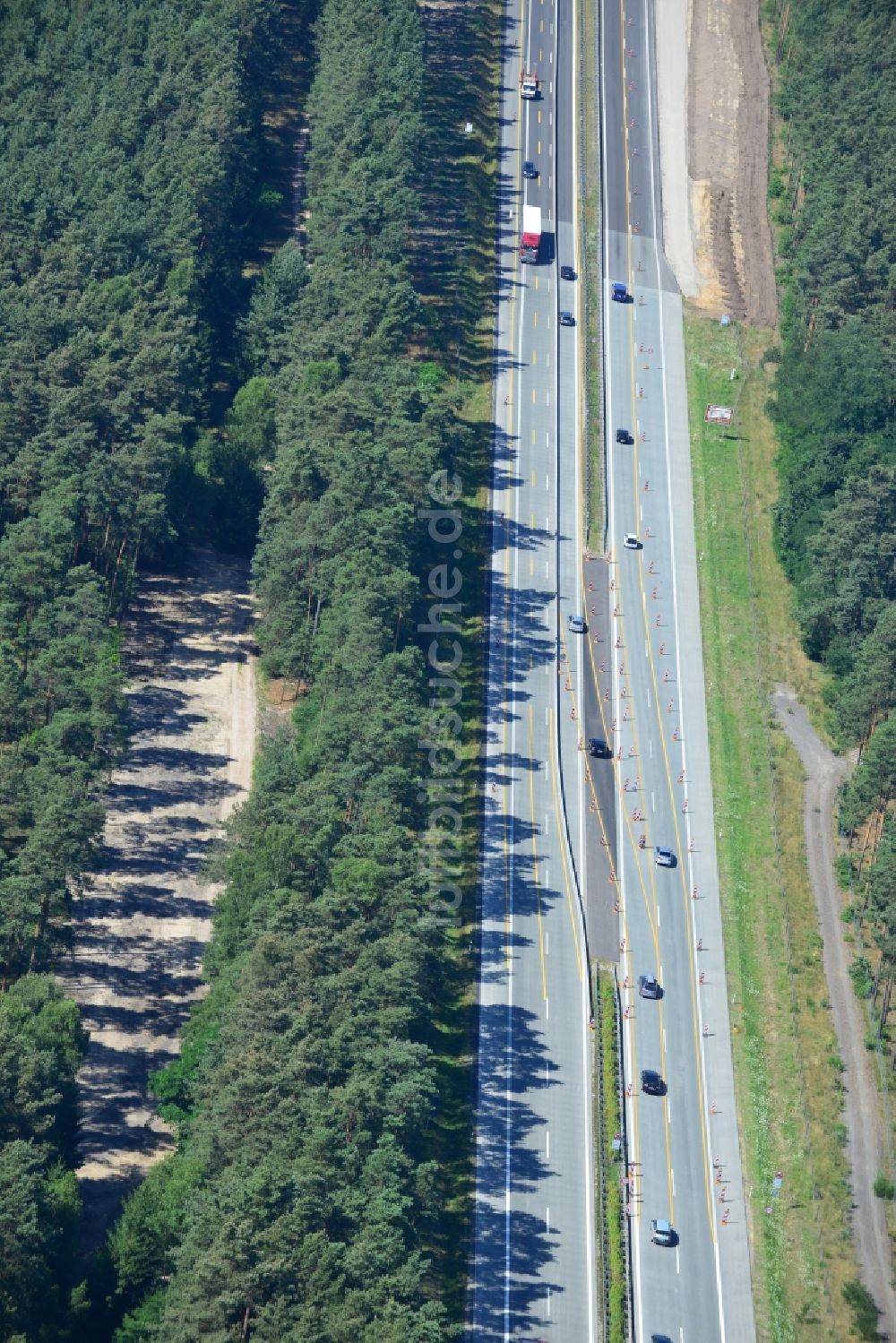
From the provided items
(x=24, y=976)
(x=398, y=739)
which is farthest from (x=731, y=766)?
(x=24, y=976)

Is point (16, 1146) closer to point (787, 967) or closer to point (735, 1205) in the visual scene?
point (735, 1205)

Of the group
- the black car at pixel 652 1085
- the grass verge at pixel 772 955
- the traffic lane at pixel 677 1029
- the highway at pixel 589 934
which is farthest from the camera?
the black car at pixel 652 1085

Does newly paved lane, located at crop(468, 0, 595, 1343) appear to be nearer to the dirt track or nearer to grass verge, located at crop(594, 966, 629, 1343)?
grass verge, located at crop(594, 966, 629, 1343)

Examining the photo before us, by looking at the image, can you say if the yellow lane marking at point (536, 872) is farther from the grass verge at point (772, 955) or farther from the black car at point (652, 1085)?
the grass verge at point (772, 955)

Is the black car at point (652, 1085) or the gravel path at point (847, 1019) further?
the black car at point (652, 1085)

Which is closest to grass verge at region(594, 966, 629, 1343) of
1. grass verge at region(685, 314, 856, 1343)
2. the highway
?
the highway

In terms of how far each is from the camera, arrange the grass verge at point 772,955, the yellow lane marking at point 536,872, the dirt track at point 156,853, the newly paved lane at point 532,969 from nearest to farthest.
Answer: the newly paved lane at point 532,969 < the grass verge at point 772,955 < the dirt track at point 156,853 < the yellow lane marking at point 536,872

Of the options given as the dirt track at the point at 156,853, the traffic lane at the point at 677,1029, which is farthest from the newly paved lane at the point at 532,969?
the dirt track at the point at 156,853
